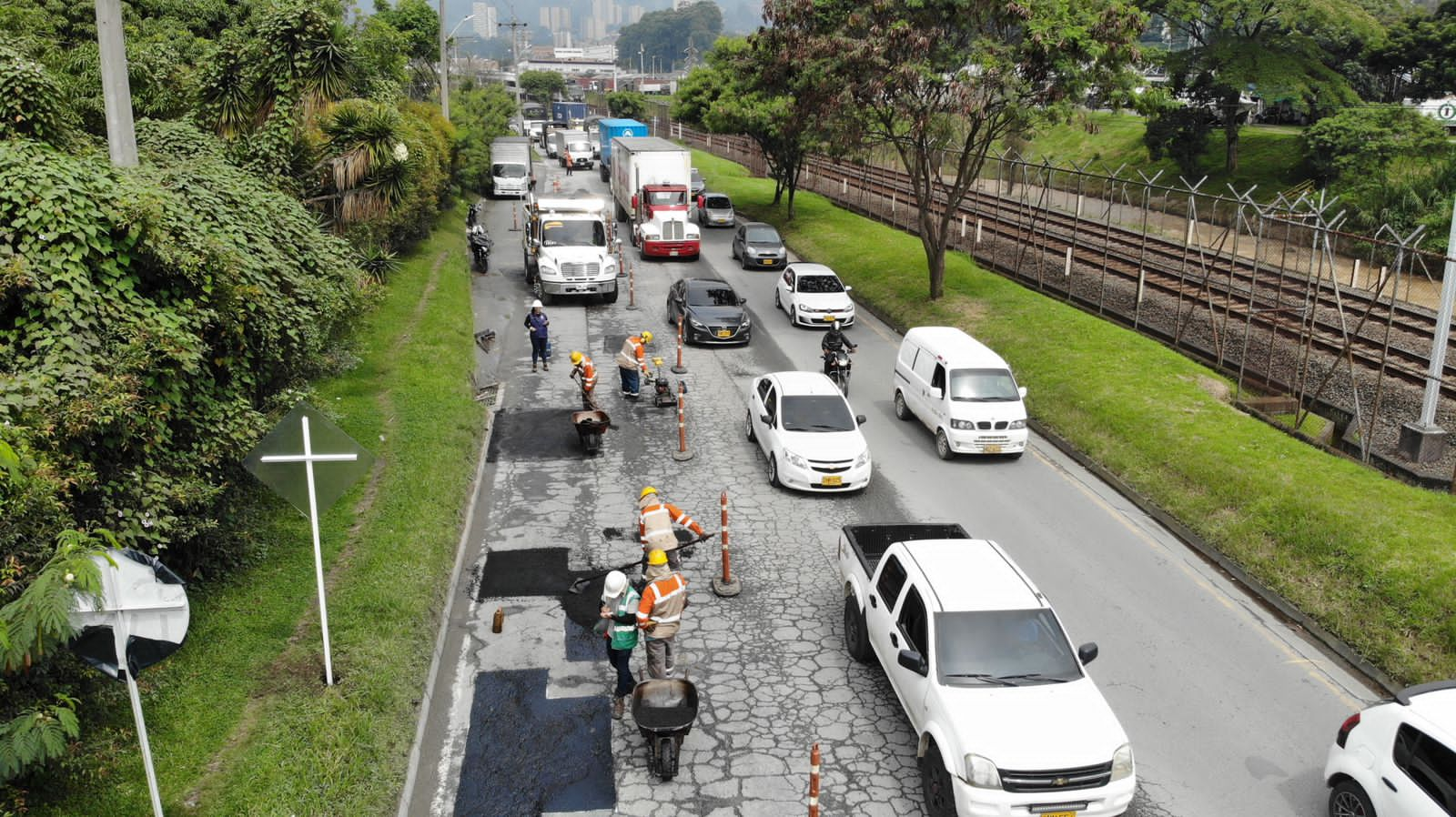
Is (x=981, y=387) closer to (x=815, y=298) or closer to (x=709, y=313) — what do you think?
(x=709, y=313)

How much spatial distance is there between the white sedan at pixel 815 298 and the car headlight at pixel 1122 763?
18654 mm

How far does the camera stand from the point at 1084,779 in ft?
27.7

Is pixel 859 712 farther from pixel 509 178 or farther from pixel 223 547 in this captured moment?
pixel 509 178

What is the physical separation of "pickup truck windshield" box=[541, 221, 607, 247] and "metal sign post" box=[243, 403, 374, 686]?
20.4 m

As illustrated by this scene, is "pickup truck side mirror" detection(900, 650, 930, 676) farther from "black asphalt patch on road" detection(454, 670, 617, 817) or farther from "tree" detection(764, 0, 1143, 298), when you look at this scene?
"tree" detection(764, 0, 1143, 298)

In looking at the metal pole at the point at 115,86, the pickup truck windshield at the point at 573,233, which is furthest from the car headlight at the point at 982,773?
the pickup truck windshield at the point at 573,233

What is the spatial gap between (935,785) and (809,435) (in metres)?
8.18

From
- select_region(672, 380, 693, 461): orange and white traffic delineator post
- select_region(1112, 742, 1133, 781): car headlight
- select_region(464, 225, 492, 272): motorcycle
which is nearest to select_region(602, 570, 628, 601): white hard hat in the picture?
select_region(1112, 742, 1133, 781): car headlight

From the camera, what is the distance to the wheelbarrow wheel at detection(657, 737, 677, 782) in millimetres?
9406

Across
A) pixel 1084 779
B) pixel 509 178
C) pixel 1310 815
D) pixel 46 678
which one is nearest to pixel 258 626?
pixel 46 678

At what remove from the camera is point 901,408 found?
2052 cm

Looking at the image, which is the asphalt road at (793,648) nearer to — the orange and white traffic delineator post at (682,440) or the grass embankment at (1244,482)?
the orange and white traffic delineator post at (682,440)

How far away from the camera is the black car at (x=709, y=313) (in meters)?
25.1

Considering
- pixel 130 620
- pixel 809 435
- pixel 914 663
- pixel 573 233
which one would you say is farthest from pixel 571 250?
pixel 130 620
